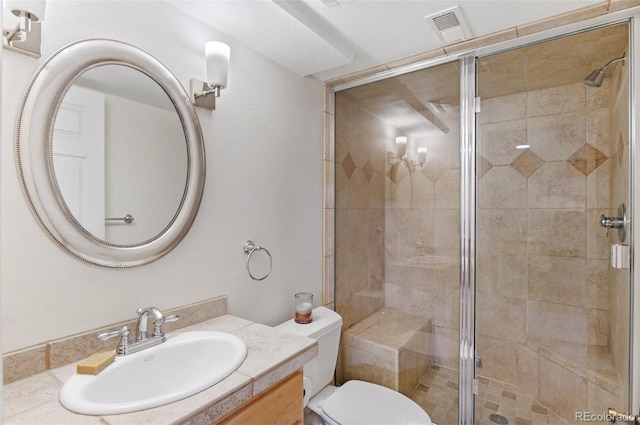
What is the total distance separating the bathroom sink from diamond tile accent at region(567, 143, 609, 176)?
1.90 m

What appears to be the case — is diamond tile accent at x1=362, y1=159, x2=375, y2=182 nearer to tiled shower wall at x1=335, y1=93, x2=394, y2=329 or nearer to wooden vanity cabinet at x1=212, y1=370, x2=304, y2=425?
tiled shower wall at x1=335, y1=93, x2=394, y2=329

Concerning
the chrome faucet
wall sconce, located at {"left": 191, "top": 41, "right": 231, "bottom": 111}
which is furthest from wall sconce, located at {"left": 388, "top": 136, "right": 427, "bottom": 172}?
the chrome faucet

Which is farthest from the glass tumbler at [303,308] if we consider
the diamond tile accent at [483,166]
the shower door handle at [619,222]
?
the shower door handle at [619,222]

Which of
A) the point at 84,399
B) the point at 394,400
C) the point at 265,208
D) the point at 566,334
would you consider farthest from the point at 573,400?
the point at 84,399

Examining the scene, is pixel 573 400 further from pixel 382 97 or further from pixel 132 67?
pixel 132 67

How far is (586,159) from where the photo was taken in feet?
6.08

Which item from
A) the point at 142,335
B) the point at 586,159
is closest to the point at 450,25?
the point at 586,159

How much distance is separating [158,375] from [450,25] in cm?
187

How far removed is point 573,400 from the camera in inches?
73.2

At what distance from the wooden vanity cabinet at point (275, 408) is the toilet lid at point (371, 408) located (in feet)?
1.92

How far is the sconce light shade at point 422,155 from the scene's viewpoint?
219cm

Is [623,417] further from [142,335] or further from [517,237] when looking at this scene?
[142,335]

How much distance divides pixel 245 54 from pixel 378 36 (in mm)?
664

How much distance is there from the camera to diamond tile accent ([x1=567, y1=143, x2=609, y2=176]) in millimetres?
1818
